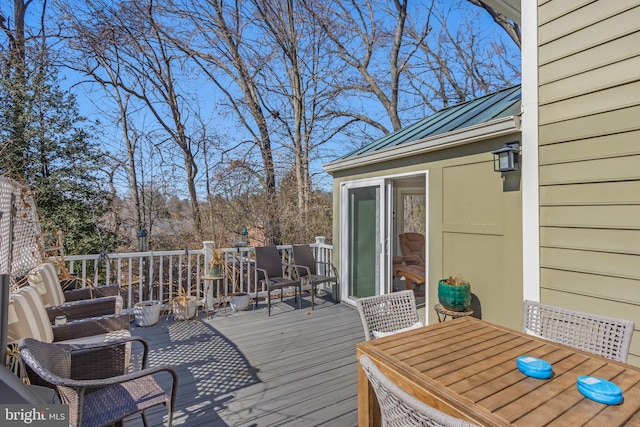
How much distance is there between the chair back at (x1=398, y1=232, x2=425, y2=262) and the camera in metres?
6.69

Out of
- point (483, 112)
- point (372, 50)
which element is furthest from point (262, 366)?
point (372, 50)

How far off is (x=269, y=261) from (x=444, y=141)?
325 centimetres

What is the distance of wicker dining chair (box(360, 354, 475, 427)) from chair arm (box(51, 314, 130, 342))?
7.79 ft

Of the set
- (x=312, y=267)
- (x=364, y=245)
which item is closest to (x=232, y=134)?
(x=312, y=267)

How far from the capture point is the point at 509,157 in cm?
271

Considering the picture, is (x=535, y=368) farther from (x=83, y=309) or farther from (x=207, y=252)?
(x=207, y=252)

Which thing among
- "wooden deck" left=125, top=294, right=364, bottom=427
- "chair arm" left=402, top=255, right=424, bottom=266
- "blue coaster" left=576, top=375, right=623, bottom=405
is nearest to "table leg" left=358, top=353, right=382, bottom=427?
"wooden deck" left=125, top=294, right=364, bottom=427

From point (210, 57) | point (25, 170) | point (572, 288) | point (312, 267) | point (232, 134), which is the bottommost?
point (312, 267)

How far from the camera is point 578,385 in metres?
1.28

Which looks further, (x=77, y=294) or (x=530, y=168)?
(x=77, y=294)

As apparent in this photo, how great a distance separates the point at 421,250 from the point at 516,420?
5.83 m

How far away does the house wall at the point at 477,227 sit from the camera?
282 centimetres

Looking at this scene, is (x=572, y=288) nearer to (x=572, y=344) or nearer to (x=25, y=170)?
(x=572, y=344)

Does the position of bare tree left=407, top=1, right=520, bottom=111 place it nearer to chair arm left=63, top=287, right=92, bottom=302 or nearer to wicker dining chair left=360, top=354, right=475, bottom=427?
chair arm left=63, top=287, right=92, bottom=302
